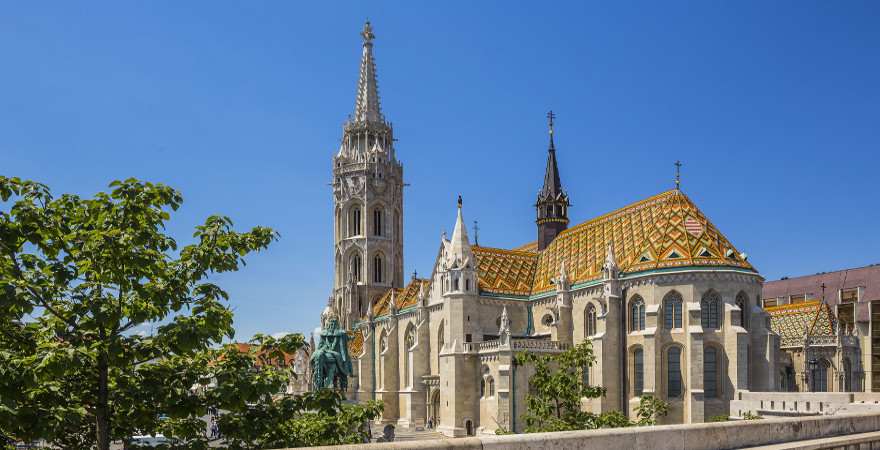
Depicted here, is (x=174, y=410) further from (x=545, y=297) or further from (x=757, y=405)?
(x=545, y=297)

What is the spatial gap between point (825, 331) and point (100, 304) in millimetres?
60598

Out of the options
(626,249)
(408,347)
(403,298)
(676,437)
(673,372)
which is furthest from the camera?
(403,298)

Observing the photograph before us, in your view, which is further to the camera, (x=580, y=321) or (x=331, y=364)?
(x=580, y=321)

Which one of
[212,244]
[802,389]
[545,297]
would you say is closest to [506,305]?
[545,297]

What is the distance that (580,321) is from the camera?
56.4m

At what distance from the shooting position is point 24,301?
447 inches

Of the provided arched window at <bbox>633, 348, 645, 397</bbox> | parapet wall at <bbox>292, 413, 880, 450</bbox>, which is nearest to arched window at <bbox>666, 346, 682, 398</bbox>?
arched window at <bbox>633, 348, 645, 397</bbox>

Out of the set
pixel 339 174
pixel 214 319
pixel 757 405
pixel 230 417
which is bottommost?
pixel 757 405

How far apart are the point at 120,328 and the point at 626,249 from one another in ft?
152

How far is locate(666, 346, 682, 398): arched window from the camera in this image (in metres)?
49.5

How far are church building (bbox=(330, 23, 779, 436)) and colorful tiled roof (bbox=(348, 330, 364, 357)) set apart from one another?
1491 millimetres

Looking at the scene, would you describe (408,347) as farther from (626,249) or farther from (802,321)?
(802,321)

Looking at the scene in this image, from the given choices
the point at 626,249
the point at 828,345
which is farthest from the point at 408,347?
the point at 828,345

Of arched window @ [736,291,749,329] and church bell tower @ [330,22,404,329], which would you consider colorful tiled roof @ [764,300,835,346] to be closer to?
arched window @ [736,291,749,329]
